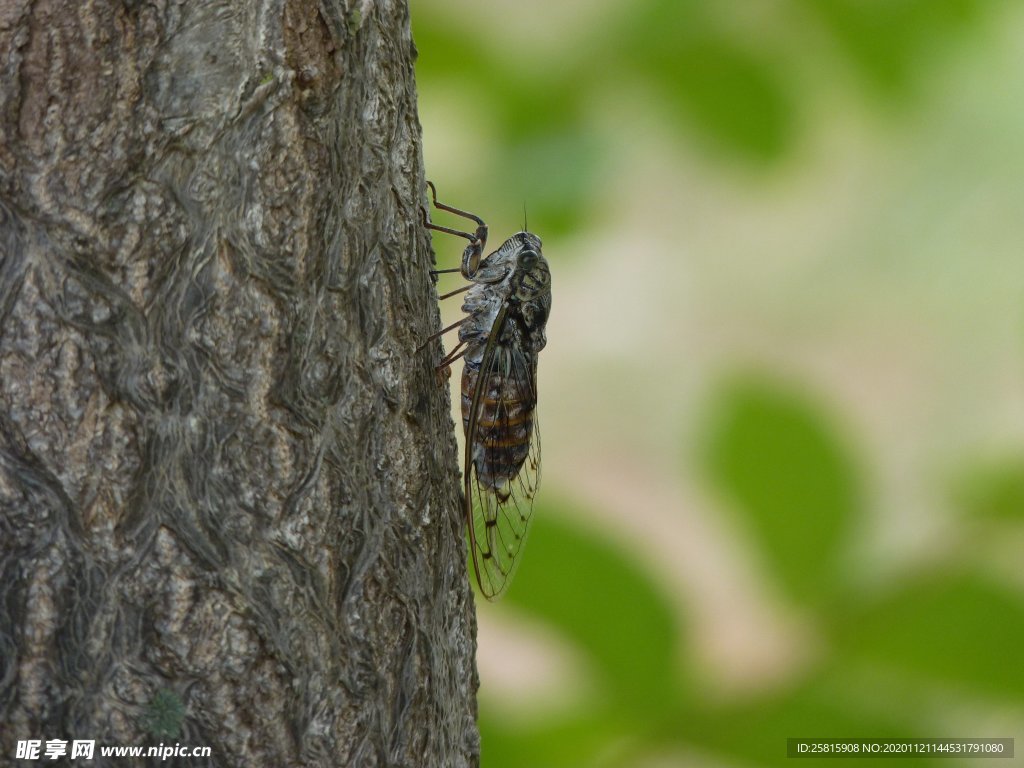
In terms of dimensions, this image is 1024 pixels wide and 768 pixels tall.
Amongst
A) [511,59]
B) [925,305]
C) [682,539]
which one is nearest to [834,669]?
[511,59]

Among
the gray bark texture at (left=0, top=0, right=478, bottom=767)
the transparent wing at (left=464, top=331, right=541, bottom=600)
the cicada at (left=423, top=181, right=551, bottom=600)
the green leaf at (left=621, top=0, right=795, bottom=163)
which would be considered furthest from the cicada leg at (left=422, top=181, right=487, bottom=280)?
the gray bark texture at (left=0, top=0, right=478, bottom=767)

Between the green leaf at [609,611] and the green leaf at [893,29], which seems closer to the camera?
the green leaf at [609,611]

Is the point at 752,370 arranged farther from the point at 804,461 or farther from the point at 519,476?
the point at 519,476

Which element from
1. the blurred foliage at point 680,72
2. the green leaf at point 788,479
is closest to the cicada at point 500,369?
the blurred foliage at point 680,72

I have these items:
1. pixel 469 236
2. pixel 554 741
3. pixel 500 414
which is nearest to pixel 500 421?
pixel 500 414

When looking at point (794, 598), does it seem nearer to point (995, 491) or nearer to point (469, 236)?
point (995, 491)

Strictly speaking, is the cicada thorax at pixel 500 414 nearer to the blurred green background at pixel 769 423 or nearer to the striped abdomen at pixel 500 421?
the striped abdomen at pixel 500 421
